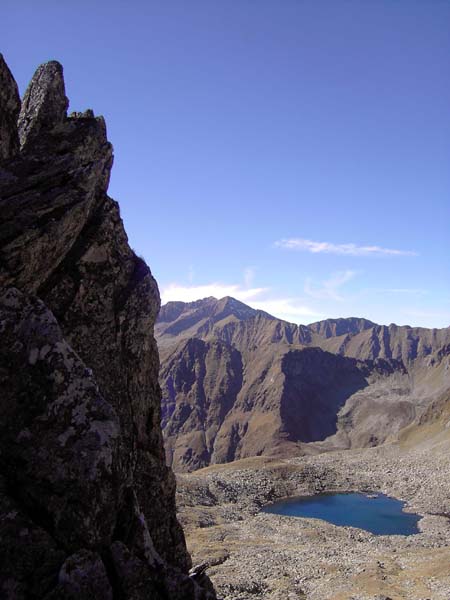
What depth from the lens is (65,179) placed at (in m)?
16.5

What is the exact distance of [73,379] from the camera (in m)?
12.0

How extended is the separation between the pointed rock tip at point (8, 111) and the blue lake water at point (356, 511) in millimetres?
77191

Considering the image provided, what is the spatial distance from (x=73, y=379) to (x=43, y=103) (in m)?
14.5

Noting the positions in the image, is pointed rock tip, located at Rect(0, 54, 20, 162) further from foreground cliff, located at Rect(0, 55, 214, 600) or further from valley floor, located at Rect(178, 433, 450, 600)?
valley floor, located at Rect(178, 433, 450, 600)

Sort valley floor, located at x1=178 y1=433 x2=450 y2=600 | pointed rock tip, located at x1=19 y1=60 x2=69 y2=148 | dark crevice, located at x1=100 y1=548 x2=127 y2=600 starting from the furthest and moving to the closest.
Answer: valley floor, located at x1=178 y1=433 x2=450 y2=600 → pointed rock tip, located at x1=19 y1=60 x2=69 y2=148 → dark crevice, located at x1=100 y1=548 x2=127 y2=600

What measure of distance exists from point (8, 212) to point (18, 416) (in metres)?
6.29

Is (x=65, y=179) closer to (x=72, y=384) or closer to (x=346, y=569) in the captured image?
(x=72, y=384)

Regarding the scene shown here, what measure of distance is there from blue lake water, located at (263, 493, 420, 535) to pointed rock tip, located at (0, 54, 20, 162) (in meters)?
77.2

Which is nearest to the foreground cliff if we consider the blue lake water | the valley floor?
the valley floor

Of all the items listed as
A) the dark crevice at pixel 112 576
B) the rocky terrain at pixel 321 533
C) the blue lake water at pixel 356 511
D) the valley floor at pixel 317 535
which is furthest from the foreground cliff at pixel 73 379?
the blue lake water at pixel 356 511

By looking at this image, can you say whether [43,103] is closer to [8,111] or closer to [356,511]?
[8,111]

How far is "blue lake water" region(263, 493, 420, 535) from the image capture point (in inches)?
3120

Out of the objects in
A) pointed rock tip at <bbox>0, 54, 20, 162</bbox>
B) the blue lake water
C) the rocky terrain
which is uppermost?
pointed rock tip at <bbox>0, 54, 20, 162</bbox>

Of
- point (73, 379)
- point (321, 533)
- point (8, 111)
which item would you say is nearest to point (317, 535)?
point (321, 533)
